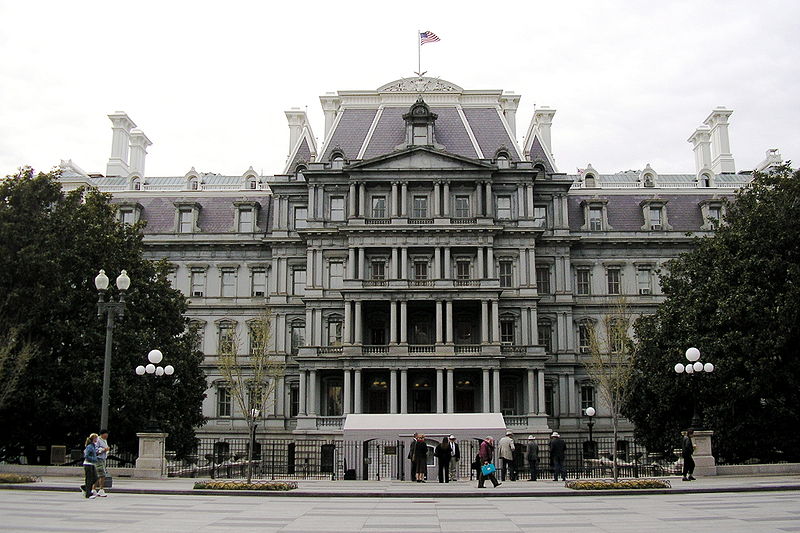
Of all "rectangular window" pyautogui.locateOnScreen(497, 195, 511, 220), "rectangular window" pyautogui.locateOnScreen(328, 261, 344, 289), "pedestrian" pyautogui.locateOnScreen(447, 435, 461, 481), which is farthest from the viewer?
"rectangular window" pyautogui.locateOnScreen(497, 195, 511, 220)

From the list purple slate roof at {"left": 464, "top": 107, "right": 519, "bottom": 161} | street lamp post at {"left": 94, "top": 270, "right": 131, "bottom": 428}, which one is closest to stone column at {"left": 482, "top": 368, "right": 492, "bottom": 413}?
purple slate roof at {"left": 464, "top": 107, "right": 519, "bottom": 161}

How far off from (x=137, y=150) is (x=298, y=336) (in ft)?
86.2

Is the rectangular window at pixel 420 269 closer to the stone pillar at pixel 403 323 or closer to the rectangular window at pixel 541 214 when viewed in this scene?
the stone pillar at pixel 403 323

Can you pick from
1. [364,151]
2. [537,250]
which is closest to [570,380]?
[537,250]

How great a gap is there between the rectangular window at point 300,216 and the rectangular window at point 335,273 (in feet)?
14.5

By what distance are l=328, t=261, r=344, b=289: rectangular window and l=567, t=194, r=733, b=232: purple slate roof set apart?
56.9 ft

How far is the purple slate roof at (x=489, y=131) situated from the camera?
60.7 metres

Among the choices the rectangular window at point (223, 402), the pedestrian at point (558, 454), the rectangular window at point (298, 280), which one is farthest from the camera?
the rectangular window at point (298, 280)

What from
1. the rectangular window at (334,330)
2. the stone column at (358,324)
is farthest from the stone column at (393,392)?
the rectangular window at (334,330)

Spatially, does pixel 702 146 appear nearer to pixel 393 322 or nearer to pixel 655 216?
pixel 655 216

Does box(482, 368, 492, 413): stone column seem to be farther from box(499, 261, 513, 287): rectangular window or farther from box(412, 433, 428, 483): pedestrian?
box(412, 433, 428, 483): pedestrian

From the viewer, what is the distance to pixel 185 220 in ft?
206

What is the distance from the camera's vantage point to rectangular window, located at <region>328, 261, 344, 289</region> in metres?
57.8

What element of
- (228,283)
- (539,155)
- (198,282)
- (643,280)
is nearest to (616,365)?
(643,280)
